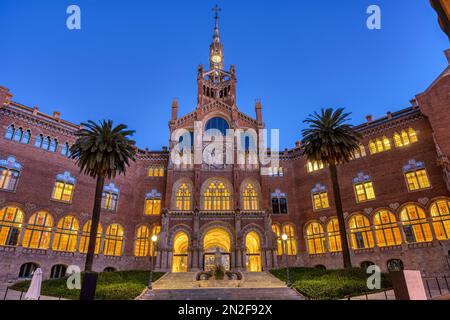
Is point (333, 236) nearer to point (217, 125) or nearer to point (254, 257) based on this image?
point (254, 257)

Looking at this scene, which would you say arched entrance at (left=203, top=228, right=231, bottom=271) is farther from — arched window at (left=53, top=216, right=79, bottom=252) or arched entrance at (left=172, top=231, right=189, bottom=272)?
arched window at (left=53, top=216, right=79, bottom=252)

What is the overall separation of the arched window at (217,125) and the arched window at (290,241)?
63.0ft

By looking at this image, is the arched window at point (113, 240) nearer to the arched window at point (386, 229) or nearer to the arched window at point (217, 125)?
the arched window at point (217, 125)

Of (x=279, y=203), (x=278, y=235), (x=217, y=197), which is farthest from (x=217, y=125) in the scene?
(x=278, y=235)

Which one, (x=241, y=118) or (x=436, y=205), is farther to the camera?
(x=241, y=118)

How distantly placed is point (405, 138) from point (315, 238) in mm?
18984

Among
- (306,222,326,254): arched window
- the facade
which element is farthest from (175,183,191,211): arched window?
(306,222,326,254): arched window

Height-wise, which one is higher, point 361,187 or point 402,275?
point 361,187

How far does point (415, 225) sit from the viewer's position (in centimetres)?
3469

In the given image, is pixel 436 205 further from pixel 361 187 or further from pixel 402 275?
pixel 402 275
